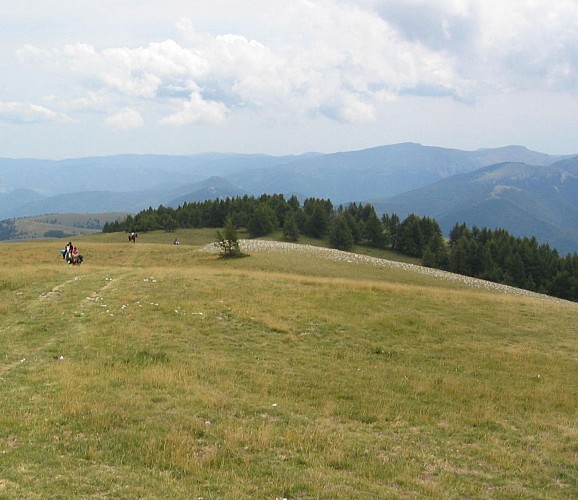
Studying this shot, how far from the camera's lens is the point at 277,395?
45.9ft

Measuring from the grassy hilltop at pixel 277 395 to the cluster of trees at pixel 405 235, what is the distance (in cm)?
5968

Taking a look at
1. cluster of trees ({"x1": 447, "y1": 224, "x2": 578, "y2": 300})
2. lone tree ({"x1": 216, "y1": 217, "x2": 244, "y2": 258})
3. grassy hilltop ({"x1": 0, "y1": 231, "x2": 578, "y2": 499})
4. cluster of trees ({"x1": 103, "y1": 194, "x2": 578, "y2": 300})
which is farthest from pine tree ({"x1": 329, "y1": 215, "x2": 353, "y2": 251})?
grassy hilltop ({"x1": 0, "y1": 231, "x2": 578, "y2": 499})

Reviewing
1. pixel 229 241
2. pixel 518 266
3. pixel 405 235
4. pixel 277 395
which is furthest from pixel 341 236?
pixel 277 395

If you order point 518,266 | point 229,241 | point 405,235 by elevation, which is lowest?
point 518,266

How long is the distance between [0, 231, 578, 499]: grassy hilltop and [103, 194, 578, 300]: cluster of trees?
196 feet

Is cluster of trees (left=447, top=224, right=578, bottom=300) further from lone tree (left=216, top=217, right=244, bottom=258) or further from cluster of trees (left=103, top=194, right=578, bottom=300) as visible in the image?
lone tree (left=216, top=217, right=244, bottom=258)

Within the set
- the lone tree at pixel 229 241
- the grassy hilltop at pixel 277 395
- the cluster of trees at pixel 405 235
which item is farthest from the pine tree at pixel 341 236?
the grassy hilltop at pixel 277 395

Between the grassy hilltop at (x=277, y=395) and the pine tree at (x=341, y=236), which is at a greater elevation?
the pine tree at (x=341, y=236)

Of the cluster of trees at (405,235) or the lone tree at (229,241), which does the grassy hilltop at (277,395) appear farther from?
the cluster of trees at (405,235)

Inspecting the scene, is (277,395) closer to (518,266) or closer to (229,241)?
(229,241)

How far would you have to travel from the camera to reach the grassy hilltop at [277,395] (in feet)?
29.8

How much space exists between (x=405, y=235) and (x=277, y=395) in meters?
111

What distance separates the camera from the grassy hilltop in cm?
A: 907

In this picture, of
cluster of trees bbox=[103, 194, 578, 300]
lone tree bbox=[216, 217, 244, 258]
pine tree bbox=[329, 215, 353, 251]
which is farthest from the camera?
pine tree bbox=[329, 215, 353, 251]
